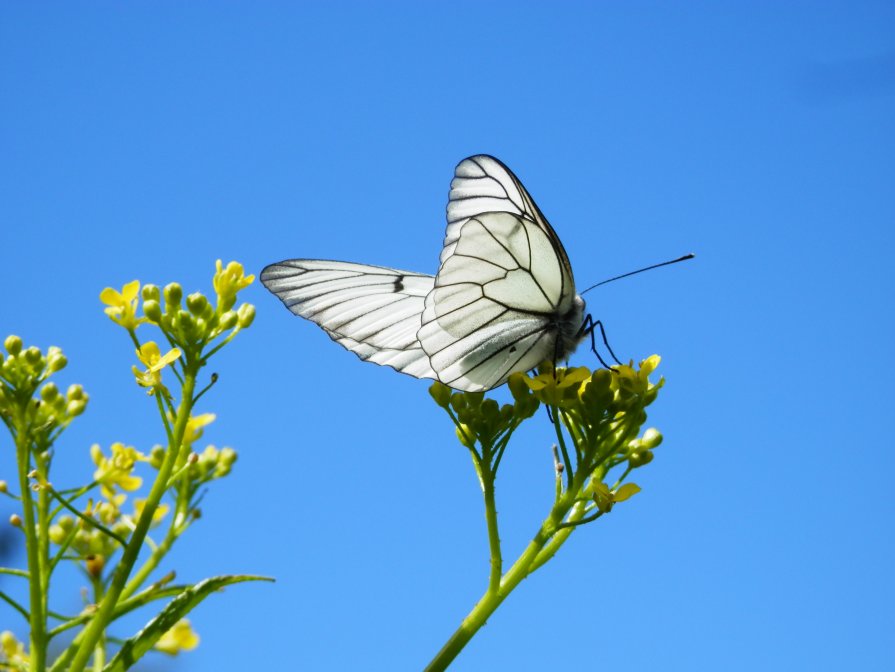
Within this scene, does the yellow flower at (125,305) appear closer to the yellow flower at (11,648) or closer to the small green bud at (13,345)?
the small green bud at (13,345)

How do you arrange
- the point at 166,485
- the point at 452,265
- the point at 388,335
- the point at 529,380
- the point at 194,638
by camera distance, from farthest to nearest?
the point at 388,335 < the point at 452,265 < the point at 194,638 < the point at 529,380 < the point at 166,485

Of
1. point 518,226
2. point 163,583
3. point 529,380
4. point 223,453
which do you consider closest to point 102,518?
point 223,453

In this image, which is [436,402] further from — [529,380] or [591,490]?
[591,490]

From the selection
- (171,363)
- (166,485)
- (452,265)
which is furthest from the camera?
(452,265)

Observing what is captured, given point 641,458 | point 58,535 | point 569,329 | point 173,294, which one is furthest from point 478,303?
point 58,535

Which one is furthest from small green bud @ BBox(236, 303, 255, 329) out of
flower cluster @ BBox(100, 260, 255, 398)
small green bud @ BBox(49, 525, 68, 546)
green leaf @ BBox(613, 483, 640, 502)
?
green leaf @ BBox(613, 483, 640, 502)

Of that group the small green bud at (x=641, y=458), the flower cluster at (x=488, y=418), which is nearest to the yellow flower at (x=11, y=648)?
the flower cluster at (x=488, y=418)

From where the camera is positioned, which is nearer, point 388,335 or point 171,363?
point 171,363
